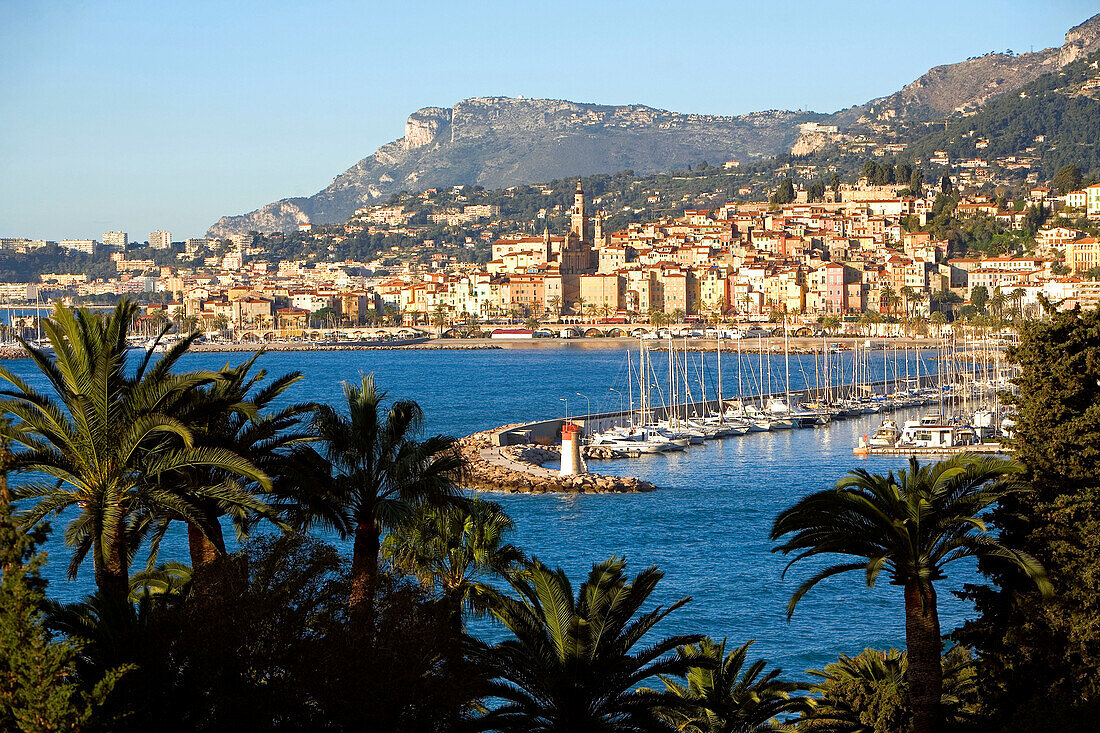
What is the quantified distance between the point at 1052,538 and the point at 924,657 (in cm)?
139

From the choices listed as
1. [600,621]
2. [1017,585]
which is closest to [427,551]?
[600,621]

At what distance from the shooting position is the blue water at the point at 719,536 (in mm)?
18438

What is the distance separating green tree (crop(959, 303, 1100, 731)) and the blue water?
245 inches

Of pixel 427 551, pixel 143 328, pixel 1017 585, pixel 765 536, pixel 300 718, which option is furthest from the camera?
pixel 143 328

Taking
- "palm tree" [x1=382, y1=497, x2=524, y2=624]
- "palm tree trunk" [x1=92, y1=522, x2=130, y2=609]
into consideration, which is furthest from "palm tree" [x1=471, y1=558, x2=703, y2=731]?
"palm tree" [x1=382, y1=497, x2=524, y2=624]

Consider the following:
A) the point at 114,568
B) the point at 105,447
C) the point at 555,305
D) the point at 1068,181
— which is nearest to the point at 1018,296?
the point at 1068,181

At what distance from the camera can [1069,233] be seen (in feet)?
371

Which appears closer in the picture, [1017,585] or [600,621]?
[600,621]

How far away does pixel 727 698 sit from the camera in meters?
10.5

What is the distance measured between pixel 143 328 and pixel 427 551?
12193cm

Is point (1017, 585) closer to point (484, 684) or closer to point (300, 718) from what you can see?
point (484, 684)

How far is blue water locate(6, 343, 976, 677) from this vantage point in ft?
60.5

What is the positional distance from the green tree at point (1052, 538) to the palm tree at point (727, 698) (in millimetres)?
1565

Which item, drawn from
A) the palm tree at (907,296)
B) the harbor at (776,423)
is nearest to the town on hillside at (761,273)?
the palm tree at (907,296)
